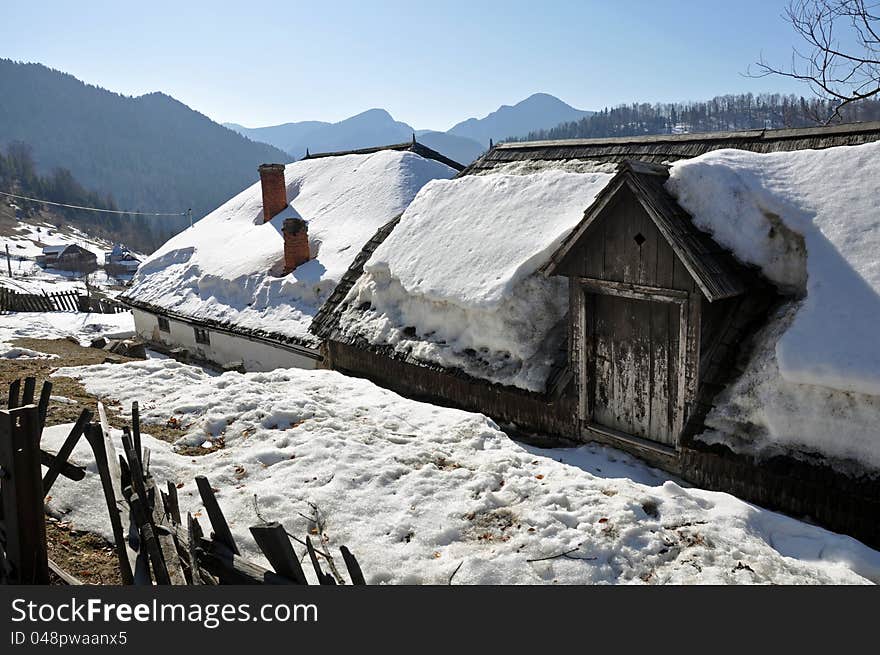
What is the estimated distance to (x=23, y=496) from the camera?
13.1ft

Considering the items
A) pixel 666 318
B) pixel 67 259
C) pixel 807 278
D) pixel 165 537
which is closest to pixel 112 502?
pixel 165 537

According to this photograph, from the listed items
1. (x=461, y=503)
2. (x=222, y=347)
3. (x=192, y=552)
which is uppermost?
(x=192, y=552)

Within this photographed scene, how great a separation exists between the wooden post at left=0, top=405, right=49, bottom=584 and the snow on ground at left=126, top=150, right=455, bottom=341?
427 inches

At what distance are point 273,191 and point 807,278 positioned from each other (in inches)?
732

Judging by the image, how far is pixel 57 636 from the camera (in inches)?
128

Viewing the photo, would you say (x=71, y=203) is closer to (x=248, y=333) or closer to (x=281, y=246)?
(x=281, y=246)

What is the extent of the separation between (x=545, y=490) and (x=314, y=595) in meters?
3.70

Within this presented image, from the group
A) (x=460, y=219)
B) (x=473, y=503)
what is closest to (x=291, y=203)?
(x=460, y=219)

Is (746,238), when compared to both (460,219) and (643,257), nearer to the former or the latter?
(643,257)

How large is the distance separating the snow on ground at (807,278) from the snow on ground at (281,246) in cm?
1061

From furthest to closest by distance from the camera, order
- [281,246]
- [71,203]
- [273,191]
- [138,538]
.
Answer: [71,203] → [273,191] → [281,246] → [138,538]

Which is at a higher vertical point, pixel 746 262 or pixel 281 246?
pixel 281 246

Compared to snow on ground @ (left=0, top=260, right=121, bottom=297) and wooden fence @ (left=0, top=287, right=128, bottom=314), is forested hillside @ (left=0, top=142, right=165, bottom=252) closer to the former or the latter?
snow on ground @ (left=0, top=260, right=121, bottom=297)

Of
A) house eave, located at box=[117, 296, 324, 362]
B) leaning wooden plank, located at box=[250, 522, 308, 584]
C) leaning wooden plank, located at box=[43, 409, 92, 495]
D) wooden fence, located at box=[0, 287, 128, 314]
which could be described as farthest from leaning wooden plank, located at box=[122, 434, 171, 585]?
wooden fence, located at box=[0, 287, 128, 314]
